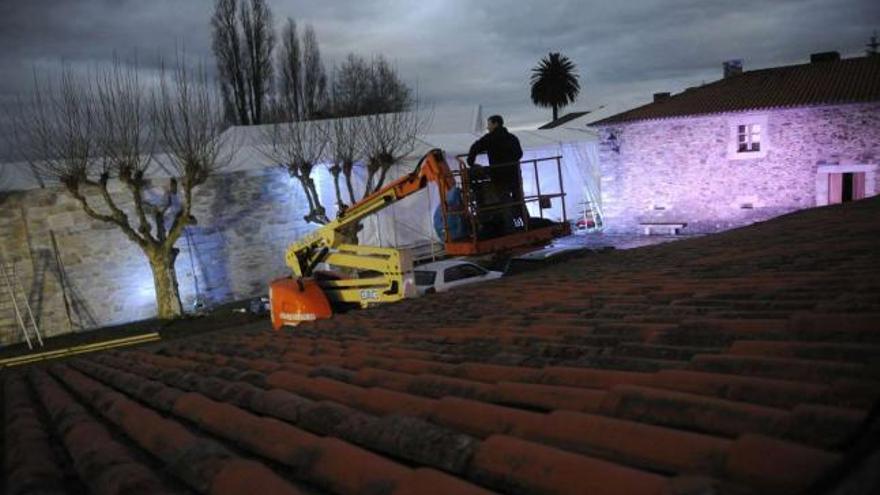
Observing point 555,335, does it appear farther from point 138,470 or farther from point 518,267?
point 518,267

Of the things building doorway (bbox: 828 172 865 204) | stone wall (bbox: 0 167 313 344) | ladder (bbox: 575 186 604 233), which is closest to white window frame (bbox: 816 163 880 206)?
building doorway (bbox: 828 172 865 204)

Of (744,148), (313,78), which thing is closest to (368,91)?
(313,78)

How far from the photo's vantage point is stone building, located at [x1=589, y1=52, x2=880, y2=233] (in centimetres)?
1841

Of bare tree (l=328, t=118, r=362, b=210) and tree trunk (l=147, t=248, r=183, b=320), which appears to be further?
bare tree (l=328, t=118, r=362, b=210)

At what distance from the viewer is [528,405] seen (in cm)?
221

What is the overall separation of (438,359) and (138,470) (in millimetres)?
1660

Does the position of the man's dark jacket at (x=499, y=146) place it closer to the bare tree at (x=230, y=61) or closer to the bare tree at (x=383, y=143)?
the bare tree at (x=383, y=143)

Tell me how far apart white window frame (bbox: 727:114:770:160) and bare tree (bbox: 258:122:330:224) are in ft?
47.1

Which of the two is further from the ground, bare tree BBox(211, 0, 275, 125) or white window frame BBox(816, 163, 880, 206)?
bare tree BBox(211, 0, 275, 125)

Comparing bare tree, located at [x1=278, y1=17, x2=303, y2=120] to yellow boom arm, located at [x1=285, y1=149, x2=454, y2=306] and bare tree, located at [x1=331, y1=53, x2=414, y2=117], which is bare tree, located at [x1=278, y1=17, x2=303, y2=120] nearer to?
bare tree, located at [x1=331, y1=53, x2=414, y2=117]

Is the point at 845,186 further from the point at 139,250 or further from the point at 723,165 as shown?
the point at 139,250

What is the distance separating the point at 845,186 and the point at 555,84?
33699mm

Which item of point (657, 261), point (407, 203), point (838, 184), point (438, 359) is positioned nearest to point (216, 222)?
point (407, 203)

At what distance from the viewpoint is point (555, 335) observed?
3.44m
